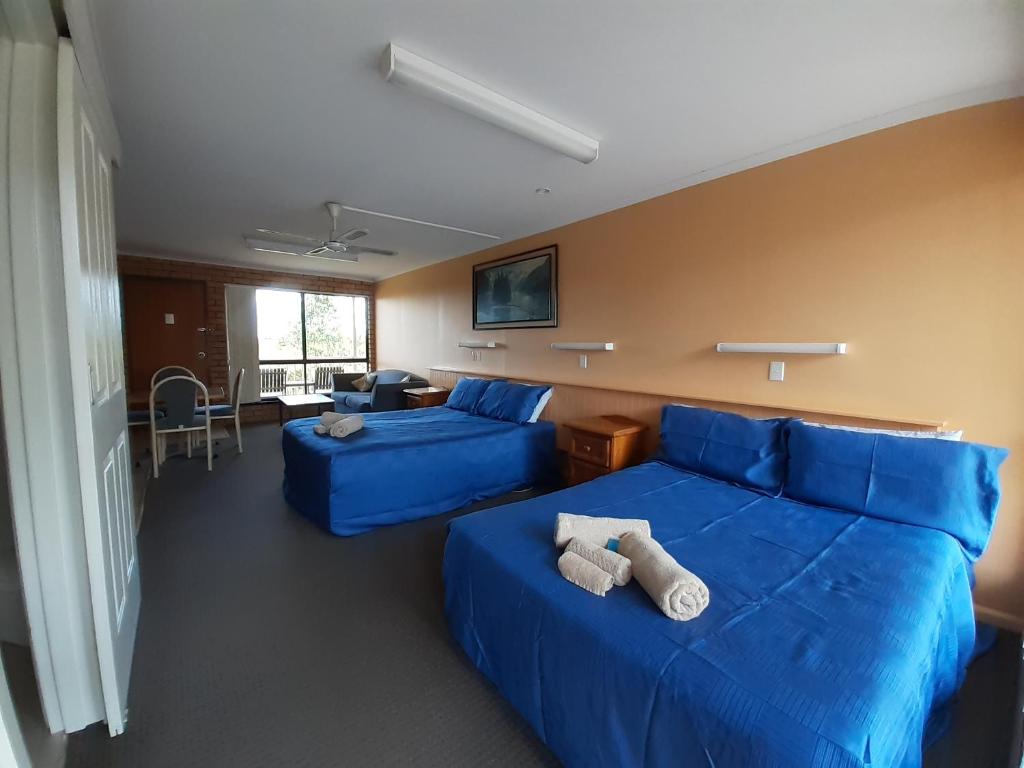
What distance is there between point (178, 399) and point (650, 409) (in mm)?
4223

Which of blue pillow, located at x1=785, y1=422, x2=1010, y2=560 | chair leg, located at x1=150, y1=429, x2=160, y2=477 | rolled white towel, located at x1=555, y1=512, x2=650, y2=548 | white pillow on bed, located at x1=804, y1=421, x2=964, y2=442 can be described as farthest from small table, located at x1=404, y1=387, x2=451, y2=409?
white pillow on bed, located at x1=804, y1=421, x2=964, y2=442

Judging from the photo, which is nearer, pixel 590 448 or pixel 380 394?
pixel 590 448

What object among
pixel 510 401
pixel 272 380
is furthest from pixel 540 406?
pixel 272 380

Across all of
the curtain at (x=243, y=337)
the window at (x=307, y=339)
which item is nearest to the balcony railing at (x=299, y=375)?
the window at (x=307, y=339)

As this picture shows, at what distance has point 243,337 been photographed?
6238 millimetres

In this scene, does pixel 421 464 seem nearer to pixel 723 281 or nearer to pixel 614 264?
pixel 614 264

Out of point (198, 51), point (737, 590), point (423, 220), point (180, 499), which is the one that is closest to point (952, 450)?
Answer: point (737, 590)

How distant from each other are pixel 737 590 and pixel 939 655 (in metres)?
0.65

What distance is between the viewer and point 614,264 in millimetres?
3430

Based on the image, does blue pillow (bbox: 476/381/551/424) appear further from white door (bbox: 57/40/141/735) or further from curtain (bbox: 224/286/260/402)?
curtain (bbox: 224/286/260/402)

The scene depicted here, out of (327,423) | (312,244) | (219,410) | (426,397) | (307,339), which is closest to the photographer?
(327,423)

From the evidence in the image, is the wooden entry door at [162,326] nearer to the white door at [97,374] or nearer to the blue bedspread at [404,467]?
the blue bedspread at [404,467]

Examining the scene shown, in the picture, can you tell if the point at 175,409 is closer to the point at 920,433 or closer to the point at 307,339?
the point at 307,339

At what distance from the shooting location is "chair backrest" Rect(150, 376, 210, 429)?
3.91 meters
